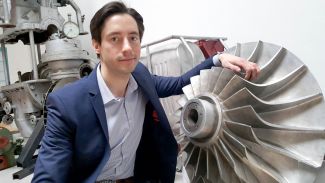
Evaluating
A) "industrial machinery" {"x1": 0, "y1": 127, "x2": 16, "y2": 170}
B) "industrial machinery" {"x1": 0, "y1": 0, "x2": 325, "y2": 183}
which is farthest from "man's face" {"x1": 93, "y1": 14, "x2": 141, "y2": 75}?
"industrial machinery" {"x1": 0, "y1": 127, "x2": 16, "y2": 170}

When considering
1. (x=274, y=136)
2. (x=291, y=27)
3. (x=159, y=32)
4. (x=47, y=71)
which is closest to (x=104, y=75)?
(x=274, y=136)

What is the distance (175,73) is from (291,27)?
1.69ft

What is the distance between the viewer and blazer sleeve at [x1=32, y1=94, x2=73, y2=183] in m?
0.73

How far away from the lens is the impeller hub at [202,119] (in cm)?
79

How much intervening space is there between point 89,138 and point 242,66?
0.47 metres

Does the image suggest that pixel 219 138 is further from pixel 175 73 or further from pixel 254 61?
pixel 175 73

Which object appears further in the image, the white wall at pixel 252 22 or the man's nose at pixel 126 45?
the white wall at pixel 252 22

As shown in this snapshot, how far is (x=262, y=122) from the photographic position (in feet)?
2.45

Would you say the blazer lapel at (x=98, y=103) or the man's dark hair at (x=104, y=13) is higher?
the man's dark hair at (x=104, y=13)

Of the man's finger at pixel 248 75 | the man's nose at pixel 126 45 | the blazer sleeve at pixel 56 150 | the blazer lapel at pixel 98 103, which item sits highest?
the man's nose at pixel 126 45

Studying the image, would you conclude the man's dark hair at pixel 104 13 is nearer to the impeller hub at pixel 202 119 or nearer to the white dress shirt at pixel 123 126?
the white dress shirt at pixel 123 126

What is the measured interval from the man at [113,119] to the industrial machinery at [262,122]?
68 mm

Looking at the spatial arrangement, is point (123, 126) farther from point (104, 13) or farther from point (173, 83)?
point (104, 13)

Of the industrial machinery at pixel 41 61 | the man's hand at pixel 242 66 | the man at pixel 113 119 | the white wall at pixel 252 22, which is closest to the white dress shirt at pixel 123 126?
the man at pixel 113 119
